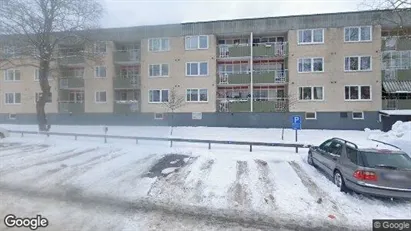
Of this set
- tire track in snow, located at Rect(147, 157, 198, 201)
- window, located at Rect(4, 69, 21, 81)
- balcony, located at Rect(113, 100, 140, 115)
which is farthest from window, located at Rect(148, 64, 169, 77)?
tire track in snow, located at Rect(147, 157, 198, 201)

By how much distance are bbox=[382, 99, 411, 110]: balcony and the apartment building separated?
0.07 metres

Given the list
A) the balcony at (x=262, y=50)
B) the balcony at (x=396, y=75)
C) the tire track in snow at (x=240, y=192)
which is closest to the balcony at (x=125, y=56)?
the balcony at (x=262, y=50)

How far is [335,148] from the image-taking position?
8531 millimetres

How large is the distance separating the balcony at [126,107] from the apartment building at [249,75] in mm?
98

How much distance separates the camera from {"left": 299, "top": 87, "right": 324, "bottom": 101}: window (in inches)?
982

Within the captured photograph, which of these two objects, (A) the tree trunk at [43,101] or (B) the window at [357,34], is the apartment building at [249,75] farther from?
(A) the tree trunk at [43,101]

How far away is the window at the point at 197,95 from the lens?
26.7m

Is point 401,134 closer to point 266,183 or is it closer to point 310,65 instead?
point 310,65

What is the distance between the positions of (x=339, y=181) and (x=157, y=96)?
2185cm

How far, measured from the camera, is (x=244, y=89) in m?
27.0

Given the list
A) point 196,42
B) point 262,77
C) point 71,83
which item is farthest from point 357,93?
point 71,83

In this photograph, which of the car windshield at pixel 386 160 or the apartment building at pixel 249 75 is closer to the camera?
the car windshield at pixel 386 160

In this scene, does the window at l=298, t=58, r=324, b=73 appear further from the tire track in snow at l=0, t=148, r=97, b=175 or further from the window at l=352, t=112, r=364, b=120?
the tire track in snow at l=0, t=148, r=97, b=175

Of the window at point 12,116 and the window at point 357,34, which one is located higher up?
the window at point 357,34
